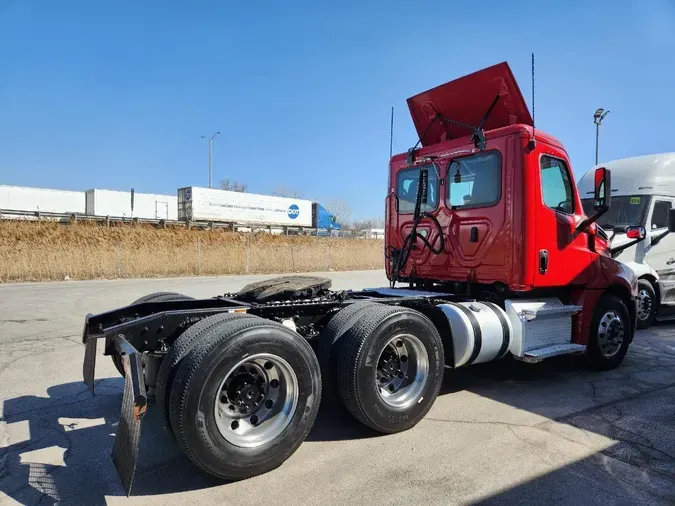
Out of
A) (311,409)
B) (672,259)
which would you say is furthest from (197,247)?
(311,409)

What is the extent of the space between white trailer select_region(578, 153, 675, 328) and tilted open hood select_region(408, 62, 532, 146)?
4590mm

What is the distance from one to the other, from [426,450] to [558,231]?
311 cm

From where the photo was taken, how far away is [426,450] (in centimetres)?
385

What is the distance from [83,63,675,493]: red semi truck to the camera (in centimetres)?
326

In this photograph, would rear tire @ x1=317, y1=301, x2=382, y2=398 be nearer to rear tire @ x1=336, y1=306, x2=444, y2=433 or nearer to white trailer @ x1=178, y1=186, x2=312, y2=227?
rear tire @ x1=336, y1=306, x2=444, y2=433

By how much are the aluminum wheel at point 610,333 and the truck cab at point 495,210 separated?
0.29 meters

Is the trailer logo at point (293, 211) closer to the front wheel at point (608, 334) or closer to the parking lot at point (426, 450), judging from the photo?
the parking lot at point (426, 450)

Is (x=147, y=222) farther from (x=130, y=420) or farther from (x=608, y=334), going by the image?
(x=130, y=420)

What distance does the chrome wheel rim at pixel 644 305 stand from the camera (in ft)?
30.2

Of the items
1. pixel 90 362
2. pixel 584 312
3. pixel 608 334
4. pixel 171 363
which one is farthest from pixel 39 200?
pixel 608 334

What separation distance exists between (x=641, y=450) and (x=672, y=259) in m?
7.64

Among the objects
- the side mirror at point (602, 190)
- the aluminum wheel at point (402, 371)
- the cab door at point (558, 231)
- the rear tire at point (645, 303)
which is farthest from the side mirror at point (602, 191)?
the rear tire at point (645, 303)

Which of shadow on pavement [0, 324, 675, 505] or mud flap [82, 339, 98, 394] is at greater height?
mud flap [82, 339, 98, 394]

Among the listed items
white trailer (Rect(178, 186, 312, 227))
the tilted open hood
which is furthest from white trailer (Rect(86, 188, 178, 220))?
the tilted open hood
